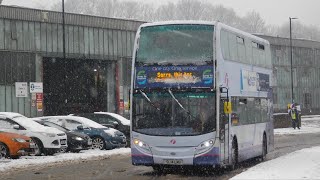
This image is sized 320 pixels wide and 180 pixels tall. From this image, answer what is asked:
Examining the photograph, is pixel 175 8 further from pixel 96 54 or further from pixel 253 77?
pixel 253 77

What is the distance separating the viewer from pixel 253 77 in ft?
67.9

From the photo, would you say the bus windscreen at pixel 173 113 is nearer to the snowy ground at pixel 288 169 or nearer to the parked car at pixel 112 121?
the snowy ground at pixel 288 169

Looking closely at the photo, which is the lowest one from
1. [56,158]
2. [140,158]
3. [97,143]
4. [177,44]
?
[56,158]

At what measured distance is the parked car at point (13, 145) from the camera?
22.6m

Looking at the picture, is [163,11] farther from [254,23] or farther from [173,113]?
[173,113]

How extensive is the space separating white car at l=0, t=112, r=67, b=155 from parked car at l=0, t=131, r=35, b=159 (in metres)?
1.04

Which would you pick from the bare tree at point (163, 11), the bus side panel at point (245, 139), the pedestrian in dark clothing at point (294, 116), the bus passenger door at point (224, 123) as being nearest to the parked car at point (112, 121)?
the bus side panel at point (245, 139)

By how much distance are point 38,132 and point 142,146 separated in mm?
8608

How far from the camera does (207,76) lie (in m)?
16.5

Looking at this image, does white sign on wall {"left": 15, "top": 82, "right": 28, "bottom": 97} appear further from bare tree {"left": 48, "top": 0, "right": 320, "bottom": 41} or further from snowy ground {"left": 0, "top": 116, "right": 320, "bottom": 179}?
bare tree {"left": 48, "top": 0, "right": 320, "bottom": 41}

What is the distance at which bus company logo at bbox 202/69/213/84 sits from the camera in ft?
54.1

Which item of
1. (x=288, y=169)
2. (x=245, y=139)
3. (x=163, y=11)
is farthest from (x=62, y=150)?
(x=163, y=11)

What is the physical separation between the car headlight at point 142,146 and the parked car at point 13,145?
7.28 metres

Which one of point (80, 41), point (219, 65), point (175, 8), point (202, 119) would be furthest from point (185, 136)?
point (175, 8)
